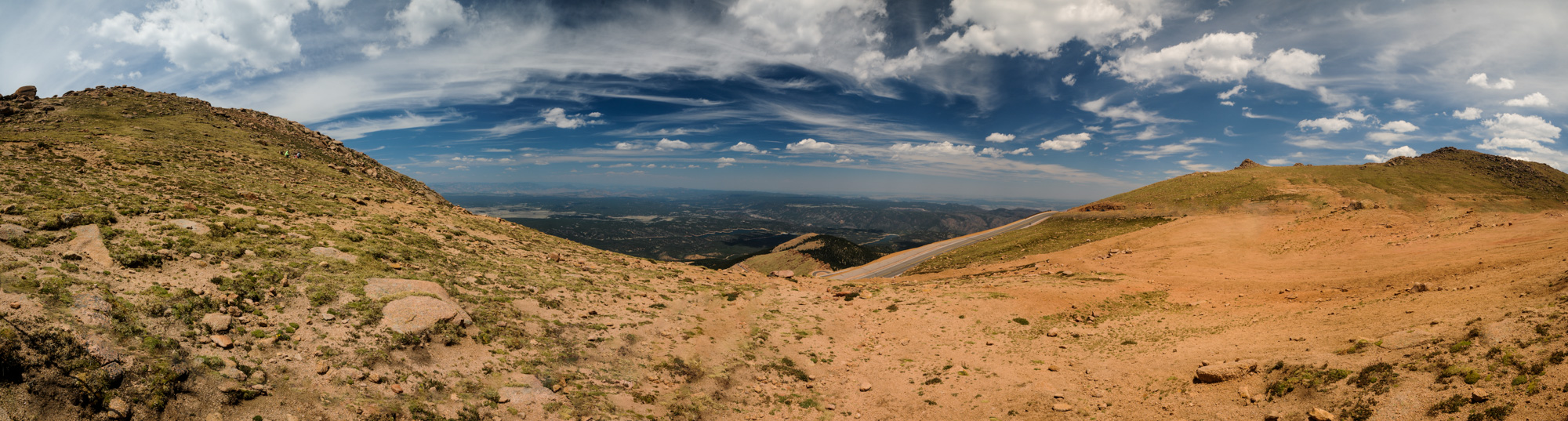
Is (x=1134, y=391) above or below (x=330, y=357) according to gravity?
below

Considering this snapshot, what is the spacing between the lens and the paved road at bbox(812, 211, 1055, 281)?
Result: 61.5m

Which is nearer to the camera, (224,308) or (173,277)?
(224,308)

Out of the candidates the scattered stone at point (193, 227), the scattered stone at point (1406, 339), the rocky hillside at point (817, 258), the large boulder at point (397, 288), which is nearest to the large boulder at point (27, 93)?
the scattered stone at point (193, 227)

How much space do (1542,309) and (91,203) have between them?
46.0 metres

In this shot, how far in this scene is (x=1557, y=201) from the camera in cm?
5628

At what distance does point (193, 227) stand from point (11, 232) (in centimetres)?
430

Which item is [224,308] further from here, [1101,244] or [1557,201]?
[1557,201]

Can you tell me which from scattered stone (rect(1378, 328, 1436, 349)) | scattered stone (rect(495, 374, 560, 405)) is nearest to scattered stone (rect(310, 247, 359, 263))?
scattered stone (rect(495, 374, 560, 405))

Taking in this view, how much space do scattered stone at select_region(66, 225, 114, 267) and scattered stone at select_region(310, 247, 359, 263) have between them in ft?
15.2

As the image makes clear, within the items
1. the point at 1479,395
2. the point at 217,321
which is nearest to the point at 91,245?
the point at 217,321

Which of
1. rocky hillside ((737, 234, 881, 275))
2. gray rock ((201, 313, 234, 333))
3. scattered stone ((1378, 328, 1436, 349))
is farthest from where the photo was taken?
rocky hillside ((737, 234, 881, 275))

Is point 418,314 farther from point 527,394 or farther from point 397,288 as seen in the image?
point 527,394

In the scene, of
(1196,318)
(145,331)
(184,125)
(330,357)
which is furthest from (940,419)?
(184,125)

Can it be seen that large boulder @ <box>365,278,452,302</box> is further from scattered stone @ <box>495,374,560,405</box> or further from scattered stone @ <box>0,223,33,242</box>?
scattered stone @ <box>0,223,33,242</box>
